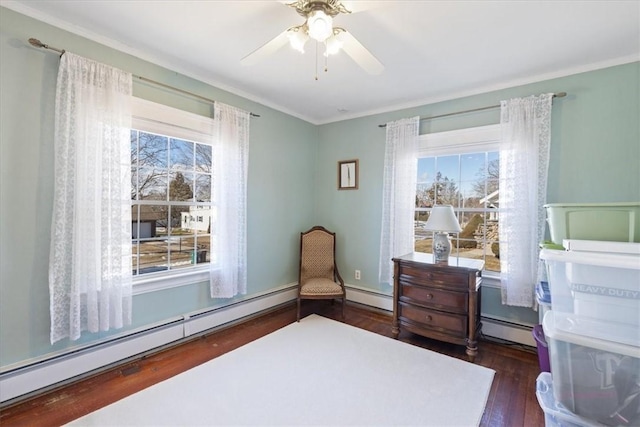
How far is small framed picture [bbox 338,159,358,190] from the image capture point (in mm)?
3814

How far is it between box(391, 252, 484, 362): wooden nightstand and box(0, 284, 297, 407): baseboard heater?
5.48 feet

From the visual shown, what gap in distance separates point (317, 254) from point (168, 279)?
1.74 m

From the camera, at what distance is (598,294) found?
4.10 feet

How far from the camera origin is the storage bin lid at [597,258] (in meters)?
1.16

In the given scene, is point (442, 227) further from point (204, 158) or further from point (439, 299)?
point (204, 158)

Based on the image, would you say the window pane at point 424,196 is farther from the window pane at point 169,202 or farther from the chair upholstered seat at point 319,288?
the window pane at point 169,202

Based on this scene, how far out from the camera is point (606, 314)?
4.06 feet

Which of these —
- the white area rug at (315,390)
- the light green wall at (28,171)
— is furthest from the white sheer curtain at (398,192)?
the light green wall at (28,171)

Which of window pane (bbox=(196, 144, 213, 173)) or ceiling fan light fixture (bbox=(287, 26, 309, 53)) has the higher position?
ceiling fan light fixture (bbox=(287, 26, 309, 53))

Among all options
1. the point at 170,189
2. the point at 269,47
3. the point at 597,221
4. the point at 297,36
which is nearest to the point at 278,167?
the point at 170,189

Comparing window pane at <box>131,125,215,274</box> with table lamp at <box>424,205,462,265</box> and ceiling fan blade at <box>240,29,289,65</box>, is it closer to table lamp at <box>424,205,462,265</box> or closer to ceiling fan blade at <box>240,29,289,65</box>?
ceiling fan blade at <box>240,29,289,65</box>

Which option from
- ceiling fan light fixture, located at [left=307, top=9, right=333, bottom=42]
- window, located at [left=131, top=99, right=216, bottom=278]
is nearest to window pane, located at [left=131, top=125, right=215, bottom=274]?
window, located at [left=131, top=99, right=216, bottom=278]

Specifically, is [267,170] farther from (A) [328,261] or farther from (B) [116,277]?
(B) [116,277]

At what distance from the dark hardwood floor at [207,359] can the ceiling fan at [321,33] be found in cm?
232
